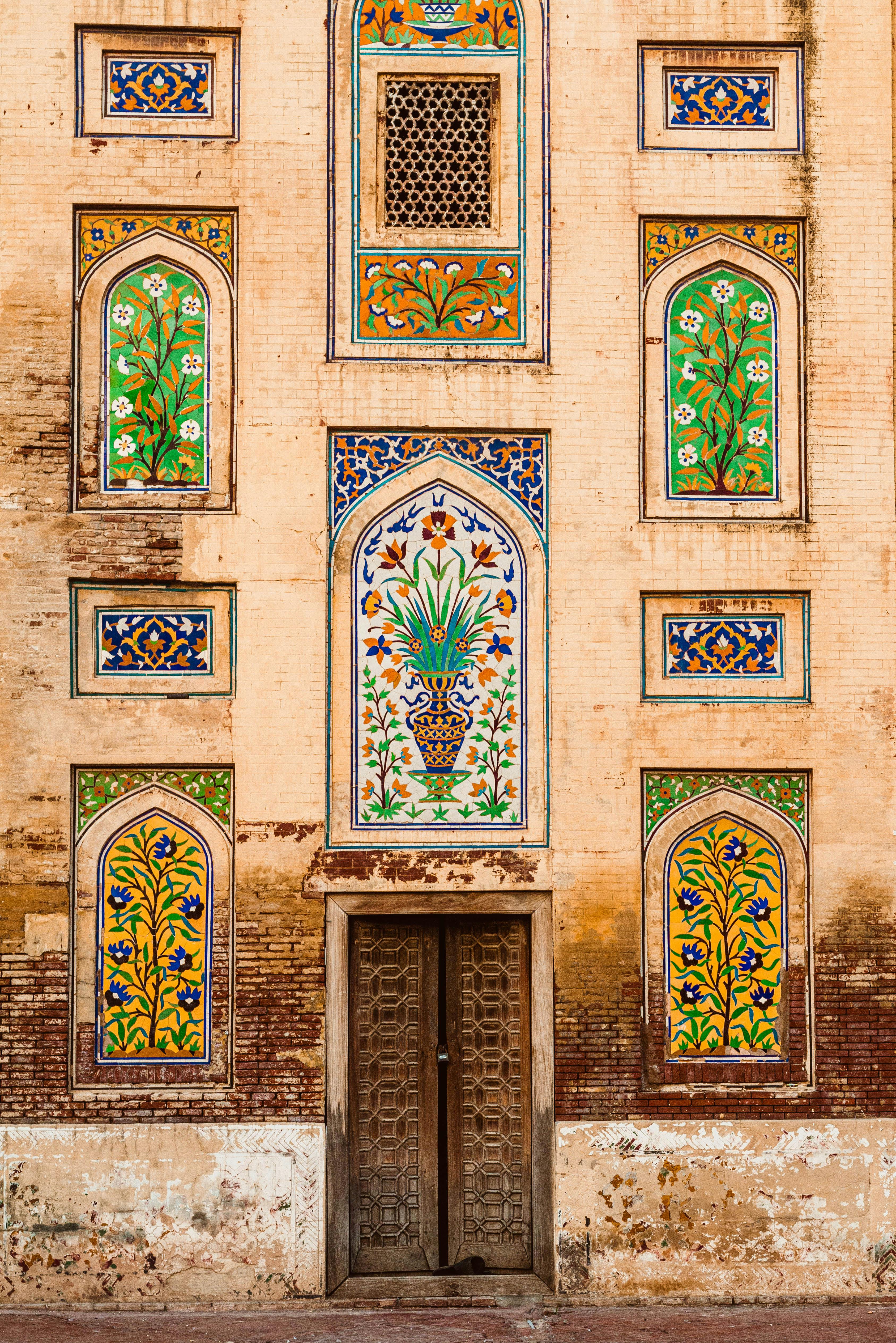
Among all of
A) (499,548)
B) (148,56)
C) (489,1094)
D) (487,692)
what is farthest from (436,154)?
(489,1094)

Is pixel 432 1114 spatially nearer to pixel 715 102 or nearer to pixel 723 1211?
pixel 723 1211

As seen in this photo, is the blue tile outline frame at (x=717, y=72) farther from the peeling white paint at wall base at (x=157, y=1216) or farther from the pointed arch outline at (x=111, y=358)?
the peeling white paint at wall base at (x=157, y=1216)

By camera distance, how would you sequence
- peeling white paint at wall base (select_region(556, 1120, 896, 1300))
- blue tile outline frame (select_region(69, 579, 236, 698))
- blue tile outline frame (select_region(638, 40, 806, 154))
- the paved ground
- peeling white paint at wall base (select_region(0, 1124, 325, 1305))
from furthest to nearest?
blue tile outline frame (select_region(638, 40, 806, 154)) → blue tile outline frame (select_region(69, 579, 236, 698)) → peeling white paint at wall base (select_region(556, 1120, 896, 1300)) → peeling white paint at wall base (select_region(0, 1124, 325, 1305)) → the paved ground

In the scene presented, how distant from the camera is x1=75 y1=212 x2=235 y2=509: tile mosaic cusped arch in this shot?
26.3ft

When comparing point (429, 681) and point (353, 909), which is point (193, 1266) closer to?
point (353, 909)

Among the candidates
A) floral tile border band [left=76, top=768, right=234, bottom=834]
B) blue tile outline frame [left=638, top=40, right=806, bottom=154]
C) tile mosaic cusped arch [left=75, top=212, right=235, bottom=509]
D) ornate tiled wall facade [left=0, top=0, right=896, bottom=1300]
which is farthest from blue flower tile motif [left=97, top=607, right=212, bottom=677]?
blue tile outline frame [left=638, top=40, right=806, bottom=154]

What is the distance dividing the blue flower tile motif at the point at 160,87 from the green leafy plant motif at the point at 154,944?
3.89 metres

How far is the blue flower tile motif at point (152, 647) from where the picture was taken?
312 inches

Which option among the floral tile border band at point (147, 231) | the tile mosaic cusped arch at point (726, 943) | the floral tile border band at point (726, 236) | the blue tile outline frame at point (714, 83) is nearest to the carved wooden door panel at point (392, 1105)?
the tile mosaic cusped arch at point (726, 943)

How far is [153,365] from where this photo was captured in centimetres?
809

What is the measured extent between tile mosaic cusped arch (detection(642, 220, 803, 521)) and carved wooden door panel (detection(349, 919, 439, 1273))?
2.92 metres

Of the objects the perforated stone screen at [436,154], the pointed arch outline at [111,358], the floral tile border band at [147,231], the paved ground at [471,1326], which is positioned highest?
the perforated stone screen at [436,154]

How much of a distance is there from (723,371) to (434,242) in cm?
178

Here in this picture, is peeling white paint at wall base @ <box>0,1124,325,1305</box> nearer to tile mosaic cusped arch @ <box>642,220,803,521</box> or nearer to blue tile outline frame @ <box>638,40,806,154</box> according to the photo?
tile mosaic cusped arch @ <box>642,220,803,521</box>
